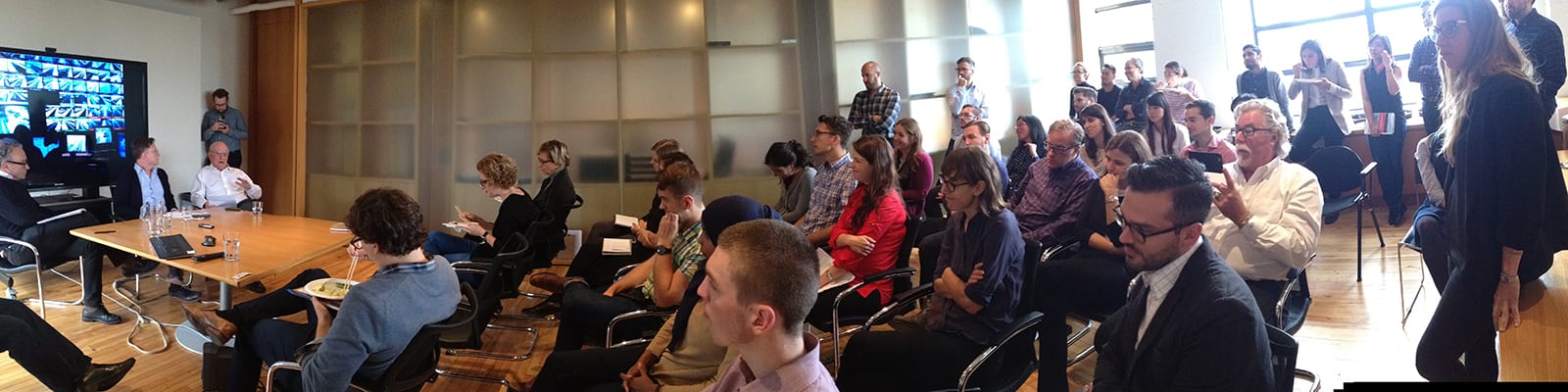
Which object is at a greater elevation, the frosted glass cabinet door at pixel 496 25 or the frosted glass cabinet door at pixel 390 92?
the frosted glass cabinet door at pixel 496 25

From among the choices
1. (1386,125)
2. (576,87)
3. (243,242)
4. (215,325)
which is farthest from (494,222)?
(1386,125)

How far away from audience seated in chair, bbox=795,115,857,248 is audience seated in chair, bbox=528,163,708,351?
1.03m

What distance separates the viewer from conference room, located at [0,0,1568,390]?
8.00 ft

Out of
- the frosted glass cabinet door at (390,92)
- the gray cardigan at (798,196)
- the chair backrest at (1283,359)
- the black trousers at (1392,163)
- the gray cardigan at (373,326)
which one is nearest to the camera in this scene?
the chair backrest at (1283,359)

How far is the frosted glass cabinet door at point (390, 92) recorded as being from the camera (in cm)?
816

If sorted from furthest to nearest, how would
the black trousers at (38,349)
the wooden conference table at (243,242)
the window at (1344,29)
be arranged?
the window at (1344,29)
the wooden conference table at (243,242)
the black trousers at (38,349)

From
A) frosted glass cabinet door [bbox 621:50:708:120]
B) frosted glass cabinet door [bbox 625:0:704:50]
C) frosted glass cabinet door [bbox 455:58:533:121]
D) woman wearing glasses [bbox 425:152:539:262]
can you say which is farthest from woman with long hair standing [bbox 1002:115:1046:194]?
frosted glass cabinet door [bbox 455:58:533:121]

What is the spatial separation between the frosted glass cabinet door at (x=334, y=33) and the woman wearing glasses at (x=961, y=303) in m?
7.48

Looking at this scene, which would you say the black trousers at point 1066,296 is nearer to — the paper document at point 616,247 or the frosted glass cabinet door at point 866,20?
the paper document at point 616,247

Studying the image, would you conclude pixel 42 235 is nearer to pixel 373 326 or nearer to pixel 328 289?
pixel 328 289

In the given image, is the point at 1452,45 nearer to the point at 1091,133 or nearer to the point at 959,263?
the point at 959,263

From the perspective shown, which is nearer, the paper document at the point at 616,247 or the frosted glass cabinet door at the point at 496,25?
the paper document at the point at 616,247

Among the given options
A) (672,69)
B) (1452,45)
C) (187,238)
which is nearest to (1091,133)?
(1452,45)

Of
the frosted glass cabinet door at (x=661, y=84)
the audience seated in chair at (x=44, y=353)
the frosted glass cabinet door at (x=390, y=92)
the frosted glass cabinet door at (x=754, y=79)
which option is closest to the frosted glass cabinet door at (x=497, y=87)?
the frosted glass cabinet door at (x=390, y=92)
